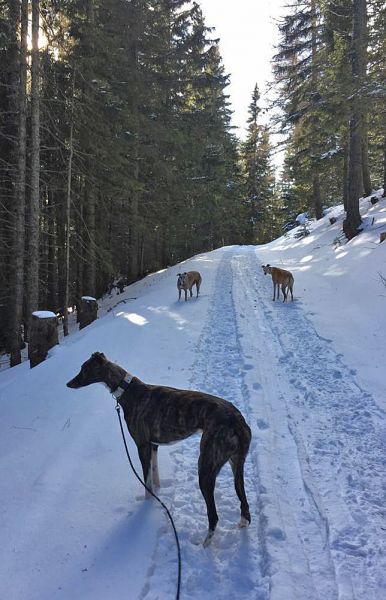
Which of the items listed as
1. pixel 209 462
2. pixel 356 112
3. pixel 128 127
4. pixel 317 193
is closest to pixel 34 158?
pixel 128 127

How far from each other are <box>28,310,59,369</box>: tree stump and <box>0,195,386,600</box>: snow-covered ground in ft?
1.01

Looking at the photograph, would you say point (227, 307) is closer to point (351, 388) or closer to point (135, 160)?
point (351, 388)

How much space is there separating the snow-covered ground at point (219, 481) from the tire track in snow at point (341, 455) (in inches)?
0.6

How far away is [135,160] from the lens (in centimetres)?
2108

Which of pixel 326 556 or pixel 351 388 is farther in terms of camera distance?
pixel 351 388

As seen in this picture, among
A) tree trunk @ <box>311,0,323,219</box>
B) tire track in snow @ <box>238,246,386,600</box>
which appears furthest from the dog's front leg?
tree trunk @ <box>311,0,323,219</box>

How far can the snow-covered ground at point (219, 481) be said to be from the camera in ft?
11.1

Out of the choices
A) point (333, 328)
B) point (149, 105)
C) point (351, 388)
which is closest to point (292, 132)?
point (149, 105)

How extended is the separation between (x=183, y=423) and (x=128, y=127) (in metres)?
17.7

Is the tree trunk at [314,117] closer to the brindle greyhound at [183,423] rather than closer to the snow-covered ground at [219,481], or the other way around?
the snow-covered ground at [219,481]

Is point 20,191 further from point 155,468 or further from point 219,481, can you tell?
point 219,481

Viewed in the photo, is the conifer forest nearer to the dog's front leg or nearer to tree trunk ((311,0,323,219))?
tree trunk ((311,0,323,219))

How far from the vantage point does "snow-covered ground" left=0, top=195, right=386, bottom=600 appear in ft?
11.1

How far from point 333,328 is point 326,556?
23.2 feet
